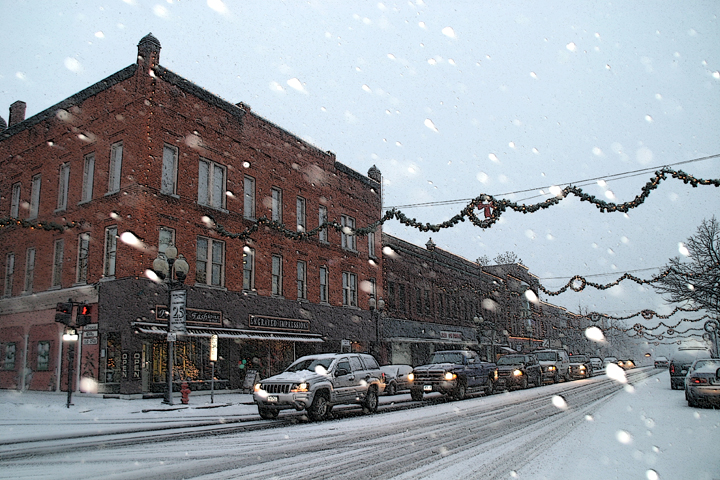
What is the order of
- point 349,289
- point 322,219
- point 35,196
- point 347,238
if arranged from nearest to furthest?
point 35,196 < point 322,219 < point 349,289 < point 347,238

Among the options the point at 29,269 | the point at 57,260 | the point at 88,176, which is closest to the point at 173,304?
the point at 88,176

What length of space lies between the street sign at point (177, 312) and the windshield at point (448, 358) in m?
10.3

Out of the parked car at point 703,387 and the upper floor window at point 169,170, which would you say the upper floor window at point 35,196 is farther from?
the parked car at point 703,387

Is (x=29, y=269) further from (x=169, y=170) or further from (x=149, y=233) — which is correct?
(x=169, y=170)

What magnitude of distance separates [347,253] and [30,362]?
17.7 metres

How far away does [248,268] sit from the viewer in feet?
87.1

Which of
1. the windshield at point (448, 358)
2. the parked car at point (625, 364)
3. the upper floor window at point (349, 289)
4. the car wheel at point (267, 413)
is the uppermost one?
the upper floor window at point (349, 289)

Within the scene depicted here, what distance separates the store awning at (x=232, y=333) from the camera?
66.8 feet

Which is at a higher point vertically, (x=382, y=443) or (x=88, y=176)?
(x=88, y=176)

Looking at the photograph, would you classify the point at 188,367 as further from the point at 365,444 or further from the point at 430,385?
the point at 365,444

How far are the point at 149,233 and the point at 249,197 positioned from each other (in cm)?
677

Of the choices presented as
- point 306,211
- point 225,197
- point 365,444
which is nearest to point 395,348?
point 306,211

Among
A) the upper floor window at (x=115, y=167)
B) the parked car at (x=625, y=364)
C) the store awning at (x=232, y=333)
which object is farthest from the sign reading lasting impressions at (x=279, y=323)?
the parked car at (x=625, y=364)

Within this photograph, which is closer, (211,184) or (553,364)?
(211,184)
